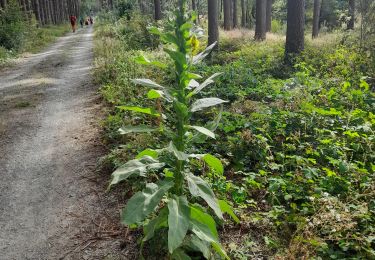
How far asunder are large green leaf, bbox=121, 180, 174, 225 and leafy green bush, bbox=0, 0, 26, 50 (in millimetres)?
18132

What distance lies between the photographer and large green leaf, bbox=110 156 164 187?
113 inches

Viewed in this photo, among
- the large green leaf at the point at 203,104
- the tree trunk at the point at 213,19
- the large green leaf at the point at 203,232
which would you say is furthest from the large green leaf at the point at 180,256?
the tree trunk at the point at 213,19

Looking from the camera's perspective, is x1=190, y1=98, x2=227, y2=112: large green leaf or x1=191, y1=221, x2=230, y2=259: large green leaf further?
x1=190, y1=98, x2=227, y2=112: large green leaf

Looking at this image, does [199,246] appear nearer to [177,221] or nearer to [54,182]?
[177,221]

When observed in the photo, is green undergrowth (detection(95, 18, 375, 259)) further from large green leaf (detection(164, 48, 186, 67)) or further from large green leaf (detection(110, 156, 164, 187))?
large green leaf (detection(164, 48, 186, 67))

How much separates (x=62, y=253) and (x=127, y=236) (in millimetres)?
702

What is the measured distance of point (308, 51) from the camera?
40.9 feet

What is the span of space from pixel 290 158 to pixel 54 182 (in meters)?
3.52

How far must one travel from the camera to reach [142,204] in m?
2.74

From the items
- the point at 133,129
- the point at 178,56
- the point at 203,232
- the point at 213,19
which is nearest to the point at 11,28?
the point at 213,19

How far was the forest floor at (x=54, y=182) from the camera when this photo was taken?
373cm

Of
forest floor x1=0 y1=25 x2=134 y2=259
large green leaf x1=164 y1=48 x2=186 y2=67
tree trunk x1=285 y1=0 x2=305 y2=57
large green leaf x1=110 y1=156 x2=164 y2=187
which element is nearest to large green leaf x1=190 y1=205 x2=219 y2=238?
large green leaf x1=110 y1=156 x2=164 y2=187

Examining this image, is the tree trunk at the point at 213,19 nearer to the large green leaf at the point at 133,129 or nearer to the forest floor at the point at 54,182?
the forest floor at the point at 54,182

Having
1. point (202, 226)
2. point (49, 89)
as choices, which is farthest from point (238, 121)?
point (49, 89)
